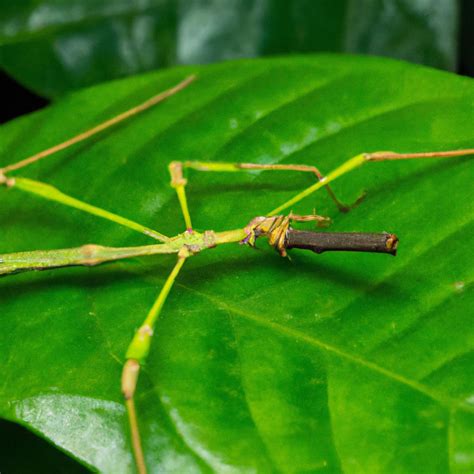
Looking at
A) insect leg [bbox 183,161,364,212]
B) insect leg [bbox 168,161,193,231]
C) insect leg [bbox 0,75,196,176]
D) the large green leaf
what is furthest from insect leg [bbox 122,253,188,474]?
insect leg [bbox 0,75,196,176]

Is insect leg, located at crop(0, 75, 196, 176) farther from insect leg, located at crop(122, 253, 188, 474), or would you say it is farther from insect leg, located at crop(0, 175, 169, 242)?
insect leg, located at crop(122, 253, 188, 474)

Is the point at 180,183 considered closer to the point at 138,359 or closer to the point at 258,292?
the point at 258,292

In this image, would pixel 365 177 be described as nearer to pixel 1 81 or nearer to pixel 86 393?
pixel 86 393

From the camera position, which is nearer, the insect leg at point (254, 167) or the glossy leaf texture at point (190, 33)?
the insect leg at point (254, 167)

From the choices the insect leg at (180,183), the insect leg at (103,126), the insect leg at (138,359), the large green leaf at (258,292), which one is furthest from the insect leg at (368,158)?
the insect leg at (103,126)

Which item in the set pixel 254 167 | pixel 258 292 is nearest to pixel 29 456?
pixel 258 292

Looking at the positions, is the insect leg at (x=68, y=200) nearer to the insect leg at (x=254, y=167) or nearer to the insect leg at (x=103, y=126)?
the insect leg at (x=103, y=126)

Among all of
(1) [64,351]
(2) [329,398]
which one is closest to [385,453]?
(2) [329,398]
